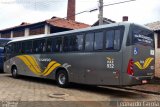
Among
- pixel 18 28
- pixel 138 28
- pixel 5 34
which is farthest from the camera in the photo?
pixel 5 34

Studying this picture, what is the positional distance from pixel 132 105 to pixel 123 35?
322 centimetres

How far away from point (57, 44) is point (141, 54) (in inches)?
211

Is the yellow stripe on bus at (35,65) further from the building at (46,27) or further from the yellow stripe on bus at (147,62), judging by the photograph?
the building at (46,27)

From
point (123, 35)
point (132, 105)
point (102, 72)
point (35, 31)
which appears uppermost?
point (35, 31)

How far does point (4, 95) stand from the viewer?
1280cm

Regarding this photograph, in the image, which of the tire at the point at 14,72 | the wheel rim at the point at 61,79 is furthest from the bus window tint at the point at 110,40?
the tire at the point at 14,72

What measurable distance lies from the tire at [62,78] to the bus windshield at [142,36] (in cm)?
462

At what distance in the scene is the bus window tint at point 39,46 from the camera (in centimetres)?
1877

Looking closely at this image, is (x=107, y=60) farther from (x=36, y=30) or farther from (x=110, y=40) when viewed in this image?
(x=36, y=30)

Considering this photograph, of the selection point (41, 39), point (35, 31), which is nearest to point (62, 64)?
point (41, 39)

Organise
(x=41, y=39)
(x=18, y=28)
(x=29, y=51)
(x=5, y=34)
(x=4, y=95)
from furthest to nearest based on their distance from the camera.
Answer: (x=5, y=34) → (x=18, y=28) → (x=29, y=51) → (x=41, y=39) → (x=4, y=95)

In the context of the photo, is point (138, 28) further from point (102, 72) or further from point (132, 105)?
point (132, 105)

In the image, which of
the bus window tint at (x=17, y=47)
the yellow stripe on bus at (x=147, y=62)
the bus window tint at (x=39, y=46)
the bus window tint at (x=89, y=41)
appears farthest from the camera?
the bus window tint at (x=17, y=47)

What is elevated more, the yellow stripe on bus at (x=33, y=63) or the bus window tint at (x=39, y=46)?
the bus window tint at (x=39, y=46)
